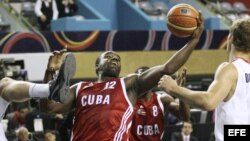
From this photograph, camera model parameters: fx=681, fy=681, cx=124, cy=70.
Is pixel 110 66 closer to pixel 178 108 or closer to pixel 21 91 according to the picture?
pixel 21 91

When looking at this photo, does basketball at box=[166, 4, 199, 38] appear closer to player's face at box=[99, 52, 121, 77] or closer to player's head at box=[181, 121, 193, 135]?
player's face at box=[99, 52, 121, 77]

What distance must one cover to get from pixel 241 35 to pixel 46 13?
457 inches

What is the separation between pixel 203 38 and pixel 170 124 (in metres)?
4.79

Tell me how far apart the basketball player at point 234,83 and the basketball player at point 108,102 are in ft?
3.37

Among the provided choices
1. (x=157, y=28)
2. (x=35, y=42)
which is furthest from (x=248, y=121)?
(x=157, y=28)

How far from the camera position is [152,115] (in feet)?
23.4

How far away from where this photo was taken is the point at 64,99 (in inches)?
212

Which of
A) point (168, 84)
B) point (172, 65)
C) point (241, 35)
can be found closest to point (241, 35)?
point (241, 35)

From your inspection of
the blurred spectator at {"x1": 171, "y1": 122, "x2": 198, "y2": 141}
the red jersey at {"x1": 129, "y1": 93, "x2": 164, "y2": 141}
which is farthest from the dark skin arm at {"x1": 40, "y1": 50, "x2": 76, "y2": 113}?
the blurred spectator at {"x1": 171, "y1": 122, "x2": 198, "y2": 141}

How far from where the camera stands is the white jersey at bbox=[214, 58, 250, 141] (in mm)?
4539

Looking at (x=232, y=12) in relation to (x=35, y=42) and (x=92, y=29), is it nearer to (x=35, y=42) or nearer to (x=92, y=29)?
(x=92, y=29)

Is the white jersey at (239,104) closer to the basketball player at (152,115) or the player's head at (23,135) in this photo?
the basketball player at (152,115)

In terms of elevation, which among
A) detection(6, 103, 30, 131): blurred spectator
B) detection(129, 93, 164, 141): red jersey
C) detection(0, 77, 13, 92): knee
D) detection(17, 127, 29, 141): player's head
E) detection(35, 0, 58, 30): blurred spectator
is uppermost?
detection(0, 77, 13, 92): knee

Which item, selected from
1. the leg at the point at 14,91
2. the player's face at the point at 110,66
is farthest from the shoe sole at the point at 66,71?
the player's face at the point at 110,66
